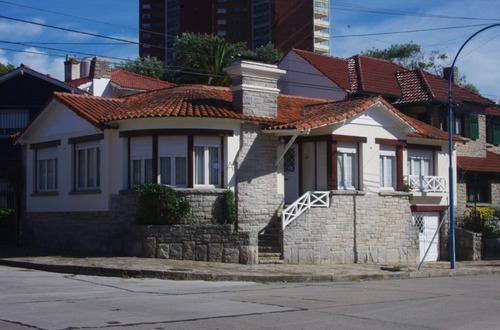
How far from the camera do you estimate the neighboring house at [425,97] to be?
32.5 meters

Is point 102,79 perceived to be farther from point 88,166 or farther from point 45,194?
point 88,166

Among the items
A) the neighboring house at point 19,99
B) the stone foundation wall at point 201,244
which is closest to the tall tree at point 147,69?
the neighboring house at point 19,99

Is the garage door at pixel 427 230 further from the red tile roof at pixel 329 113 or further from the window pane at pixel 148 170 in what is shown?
the window pane at pixel 148 170

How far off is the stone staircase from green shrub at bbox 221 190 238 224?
1.27 meters

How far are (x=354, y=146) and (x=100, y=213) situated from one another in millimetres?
8989

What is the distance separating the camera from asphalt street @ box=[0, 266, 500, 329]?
33.4ft

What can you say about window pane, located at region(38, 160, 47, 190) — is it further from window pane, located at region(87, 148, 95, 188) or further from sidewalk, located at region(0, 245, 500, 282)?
sidewalk, located at region(0, 245, 500, 282)

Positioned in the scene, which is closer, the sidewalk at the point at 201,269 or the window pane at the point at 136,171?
the sidewalk at the point at 201,269

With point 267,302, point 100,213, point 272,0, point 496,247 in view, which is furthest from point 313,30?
point 267,302

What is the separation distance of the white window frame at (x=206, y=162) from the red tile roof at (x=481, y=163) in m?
14.4

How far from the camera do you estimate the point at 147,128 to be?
2134cm

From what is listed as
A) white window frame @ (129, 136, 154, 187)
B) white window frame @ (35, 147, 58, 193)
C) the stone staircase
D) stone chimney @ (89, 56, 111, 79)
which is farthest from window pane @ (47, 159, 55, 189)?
the stone staircase

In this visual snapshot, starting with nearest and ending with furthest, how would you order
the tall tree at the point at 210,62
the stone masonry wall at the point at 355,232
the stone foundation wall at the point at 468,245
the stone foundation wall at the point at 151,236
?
1. the stone foundation wall at the point at 151,236
2. the stone masonry wall at the point at 355,232
3. the stone foundation wall at the point at 468,245
4. the tall tree at the point at 210,62

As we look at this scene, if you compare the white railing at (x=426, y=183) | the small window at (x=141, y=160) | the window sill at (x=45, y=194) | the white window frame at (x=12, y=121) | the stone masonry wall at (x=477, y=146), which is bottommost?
the window sill at (x=45, y=194)
